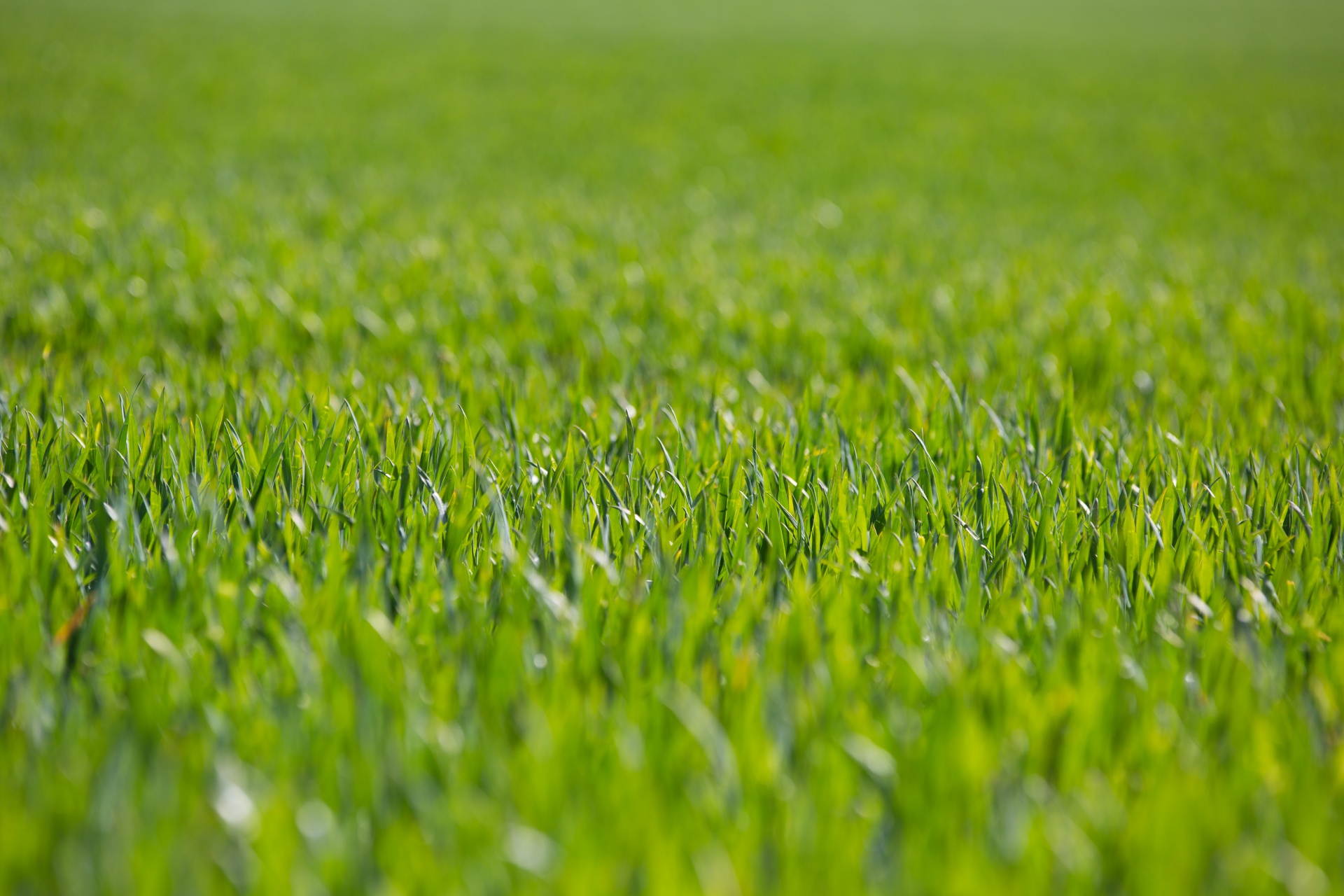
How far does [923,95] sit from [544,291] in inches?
533

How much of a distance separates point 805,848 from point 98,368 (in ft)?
8.48

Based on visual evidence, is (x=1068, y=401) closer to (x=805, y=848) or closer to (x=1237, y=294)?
(x=805, y=848)

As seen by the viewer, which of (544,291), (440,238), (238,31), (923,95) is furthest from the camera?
(238,31)

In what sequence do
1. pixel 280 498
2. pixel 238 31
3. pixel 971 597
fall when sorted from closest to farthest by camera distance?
1. pixel 971 597
2. pixel 280 498
3. pixel 238 31

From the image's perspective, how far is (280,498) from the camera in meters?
1.79

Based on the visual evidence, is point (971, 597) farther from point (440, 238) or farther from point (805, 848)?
point (440, 238)

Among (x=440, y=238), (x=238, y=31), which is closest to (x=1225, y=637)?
(x=440, y=238)

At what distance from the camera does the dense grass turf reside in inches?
39.2

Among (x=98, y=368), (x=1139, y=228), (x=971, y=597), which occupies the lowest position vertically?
(x=1139, y=228)

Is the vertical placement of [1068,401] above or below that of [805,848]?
below

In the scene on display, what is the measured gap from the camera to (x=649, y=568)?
64.2 inches

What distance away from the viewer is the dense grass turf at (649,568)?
3.27 feet

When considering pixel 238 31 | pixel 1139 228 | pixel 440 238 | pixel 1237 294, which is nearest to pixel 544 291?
pixel 440 238

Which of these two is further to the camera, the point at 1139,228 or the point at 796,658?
the point at 1139,228
